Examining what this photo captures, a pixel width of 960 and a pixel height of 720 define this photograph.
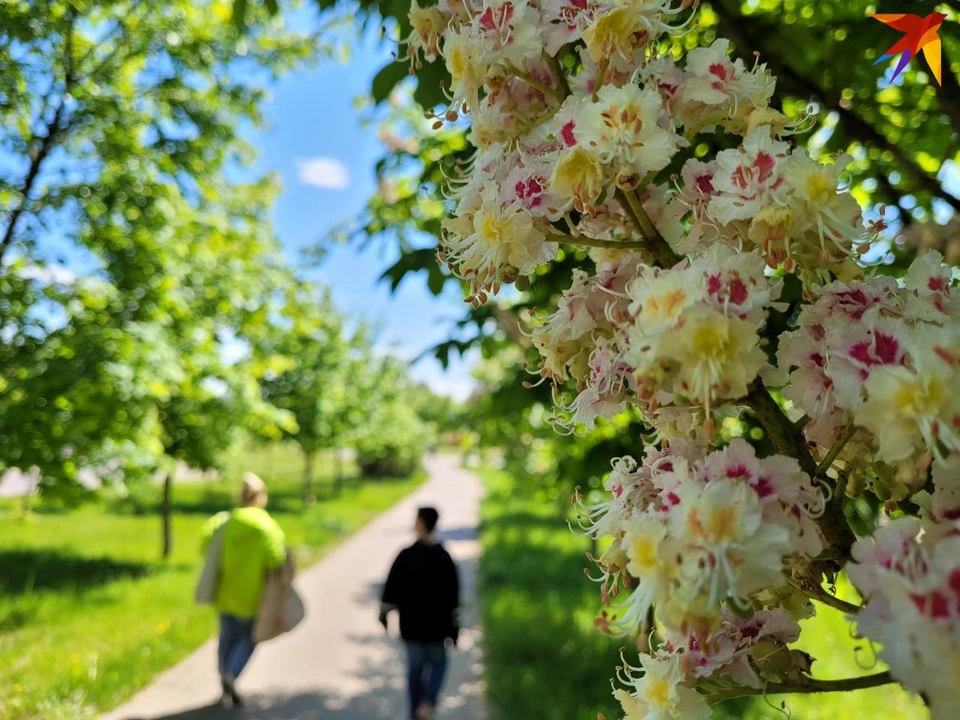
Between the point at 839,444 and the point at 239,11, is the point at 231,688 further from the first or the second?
the point at 839,444

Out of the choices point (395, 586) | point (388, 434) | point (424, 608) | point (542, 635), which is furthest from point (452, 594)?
point (388, 434)

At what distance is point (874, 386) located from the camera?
30.8 inches

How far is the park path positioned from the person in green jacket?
1.20 feet

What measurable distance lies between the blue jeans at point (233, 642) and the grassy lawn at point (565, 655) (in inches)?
76.7

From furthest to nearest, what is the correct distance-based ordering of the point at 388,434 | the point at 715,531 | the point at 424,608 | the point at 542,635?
the point at 388,434, the point at 542,635, the point at 424,608, the point at 715,531

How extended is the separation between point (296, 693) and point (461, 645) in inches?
80.6

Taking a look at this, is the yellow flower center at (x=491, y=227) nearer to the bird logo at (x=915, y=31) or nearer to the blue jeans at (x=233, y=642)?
the bird logo at (x=915, y=31)

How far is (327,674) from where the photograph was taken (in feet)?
19.7

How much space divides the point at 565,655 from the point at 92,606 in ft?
15.4

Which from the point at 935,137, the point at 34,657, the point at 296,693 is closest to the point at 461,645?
the point at 296,693

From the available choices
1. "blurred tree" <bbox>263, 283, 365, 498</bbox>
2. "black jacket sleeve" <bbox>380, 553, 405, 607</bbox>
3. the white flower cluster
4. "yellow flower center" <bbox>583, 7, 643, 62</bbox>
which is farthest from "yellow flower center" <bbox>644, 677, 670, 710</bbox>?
"blurred tree" <bbox>263, 283, 365, 498</bbox>

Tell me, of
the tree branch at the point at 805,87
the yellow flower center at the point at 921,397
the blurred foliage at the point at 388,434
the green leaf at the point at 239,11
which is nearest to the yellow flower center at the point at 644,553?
the yellow flower center at the point at 921,397

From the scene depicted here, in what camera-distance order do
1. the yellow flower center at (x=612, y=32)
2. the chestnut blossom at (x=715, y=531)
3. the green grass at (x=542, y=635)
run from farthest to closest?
1. the green grass at (x=542, y=635)
2. the yellow flower center at (x=612, y=32)
3. the chestnut blossom at (x=715, y=531)

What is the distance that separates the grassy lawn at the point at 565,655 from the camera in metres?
4.76
